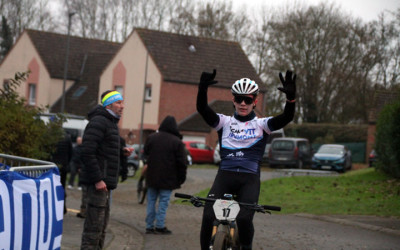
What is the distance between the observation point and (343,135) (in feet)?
185

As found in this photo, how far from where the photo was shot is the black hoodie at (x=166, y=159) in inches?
492

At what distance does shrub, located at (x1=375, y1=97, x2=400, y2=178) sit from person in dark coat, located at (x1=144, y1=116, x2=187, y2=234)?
1038cm

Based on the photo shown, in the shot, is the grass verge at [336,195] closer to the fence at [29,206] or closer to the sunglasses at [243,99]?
the sunglasses at [243,99]

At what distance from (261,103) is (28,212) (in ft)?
141

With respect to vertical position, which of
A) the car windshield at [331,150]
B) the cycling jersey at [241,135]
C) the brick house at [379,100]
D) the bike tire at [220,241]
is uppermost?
the brick house at [379,100]

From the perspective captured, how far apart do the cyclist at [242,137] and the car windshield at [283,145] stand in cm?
3409

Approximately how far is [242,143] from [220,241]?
48.4 inches

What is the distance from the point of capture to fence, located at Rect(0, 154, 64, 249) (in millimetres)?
6645

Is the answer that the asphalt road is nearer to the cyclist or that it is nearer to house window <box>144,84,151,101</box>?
the cyclist

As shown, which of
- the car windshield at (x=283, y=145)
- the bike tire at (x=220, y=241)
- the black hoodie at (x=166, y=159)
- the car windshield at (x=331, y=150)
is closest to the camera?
the bike tire at (x=220, y=241)

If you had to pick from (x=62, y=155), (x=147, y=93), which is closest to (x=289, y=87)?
(x=62, y=155)

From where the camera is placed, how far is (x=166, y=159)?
41.4 ft

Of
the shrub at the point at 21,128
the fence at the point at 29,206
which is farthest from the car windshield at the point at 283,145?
the fence at the point at 29,206

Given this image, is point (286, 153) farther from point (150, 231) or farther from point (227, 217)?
point (227, 217)
